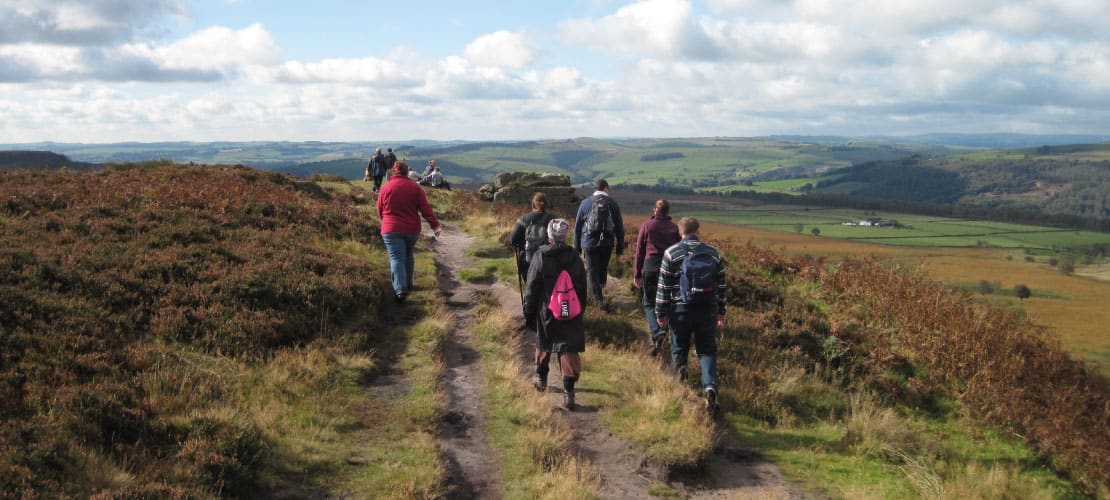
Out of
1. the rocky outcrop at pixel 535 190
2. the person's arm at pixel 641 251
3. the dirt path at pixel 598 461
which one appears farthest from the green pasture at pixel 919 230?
the dirt path at pixel 598 461

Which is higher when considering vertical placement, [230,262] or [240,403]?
[230,262]

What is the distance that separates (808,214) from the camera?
88.1 m

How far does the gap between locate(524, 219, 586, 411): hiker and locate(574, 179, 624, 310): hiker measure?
3.32 m

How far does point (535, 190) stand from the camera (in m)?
29.7

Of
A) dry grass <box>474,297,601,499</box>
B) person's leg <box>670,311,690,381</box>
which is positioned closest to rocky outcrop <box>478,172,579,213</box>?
dry grass <box>474,297,601,499</box>

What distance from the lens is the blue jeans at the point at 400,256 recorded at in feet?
38.4

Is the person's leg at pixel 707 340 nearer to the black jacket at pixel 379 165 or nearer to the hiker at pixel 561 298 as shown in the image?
the hiker at pixel 561 298

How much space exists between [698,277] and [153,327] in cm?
704

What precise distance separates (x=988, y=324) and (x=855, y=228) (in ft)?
207

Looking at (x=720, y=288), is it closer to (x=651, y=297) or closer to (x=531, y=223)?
(x=651, y=297)

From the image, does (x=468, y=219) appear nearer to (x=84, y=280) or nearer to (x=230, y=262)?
(x=230, y=262)

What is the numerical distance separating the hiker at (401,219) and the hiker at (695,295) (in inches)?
191

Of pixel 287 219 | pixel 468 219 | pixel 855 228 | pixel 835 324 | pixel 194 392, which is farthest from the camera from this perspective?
pixel 855 228

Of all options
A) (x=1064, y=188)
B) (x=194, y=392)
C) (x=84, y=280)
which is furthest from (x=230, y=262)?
(x=1064, y=188)
